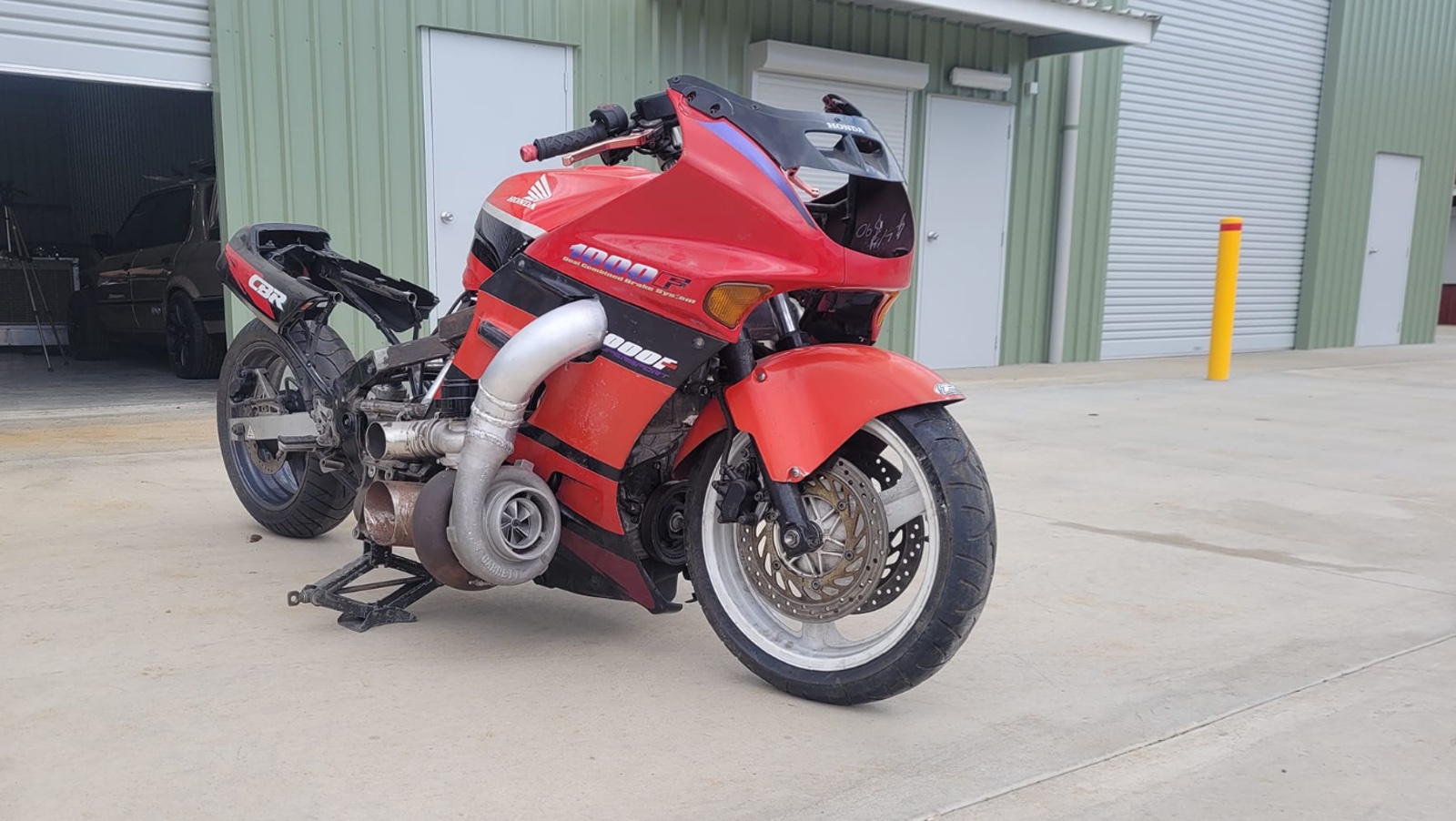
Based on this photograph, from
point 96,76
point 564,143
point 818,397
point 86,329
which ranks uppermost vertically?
point 96,76

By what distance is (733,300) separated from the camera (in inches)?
98.2

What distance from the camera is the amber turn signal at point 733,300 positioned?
97.7 inches

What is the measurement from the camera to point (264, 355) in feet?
13.0

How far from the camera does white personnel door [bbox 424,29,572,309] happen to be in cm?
766

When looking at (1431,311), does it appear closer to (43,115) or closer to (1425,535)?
(1425,535)

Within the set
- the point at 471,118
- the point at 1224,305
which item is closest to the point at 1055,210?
the point at 1224,305

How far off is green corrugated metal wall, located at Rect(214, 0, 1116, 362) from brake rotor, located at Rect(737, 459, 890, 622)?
18.0ft

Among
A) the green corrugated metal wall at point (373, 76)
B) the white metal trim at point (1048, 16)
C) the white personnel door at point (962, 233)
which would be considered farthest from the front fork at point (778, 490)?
the white personnel door at point (962, 233)

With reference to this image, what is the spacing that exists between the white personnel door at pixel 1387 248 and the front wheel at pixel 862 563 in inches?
577

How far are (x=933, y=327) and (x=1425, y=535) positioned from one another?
6.41 meters

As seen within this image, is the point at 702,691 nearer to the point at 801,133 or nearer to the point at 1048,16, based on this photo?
the point at 801,133

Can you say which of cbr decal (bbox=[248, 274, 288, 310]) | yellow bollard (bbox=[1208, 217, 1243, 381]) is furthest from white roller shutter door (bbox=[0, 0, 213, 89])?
yellow bollard (bbox=[1208, 217, 1243, 381])

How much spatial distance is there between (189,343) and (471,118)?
2.87 meters

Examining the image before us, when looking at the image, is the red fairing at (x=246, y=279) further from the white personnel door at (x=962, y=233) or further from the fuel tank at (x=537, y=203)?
the white personnel door at (x=962, y=233)
